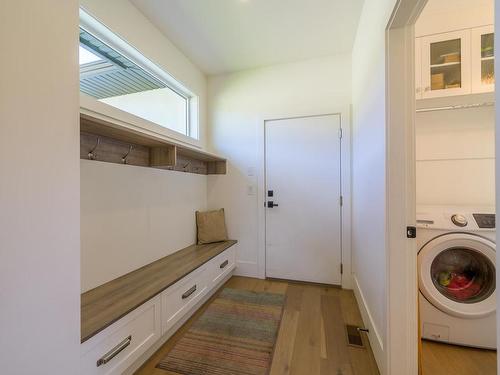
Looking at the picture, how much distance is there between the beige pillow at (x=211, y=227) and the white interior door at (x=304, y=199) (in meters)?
0.57

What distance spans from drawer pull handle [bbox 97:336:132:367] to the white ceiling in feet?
7.91

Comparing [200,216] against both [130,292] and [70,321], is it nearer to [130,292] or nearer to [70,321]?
[130,292]

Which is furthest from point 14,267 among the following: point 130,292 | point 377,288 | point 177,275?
point 377,288

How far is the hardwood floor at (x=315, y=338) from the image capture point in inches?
55.4

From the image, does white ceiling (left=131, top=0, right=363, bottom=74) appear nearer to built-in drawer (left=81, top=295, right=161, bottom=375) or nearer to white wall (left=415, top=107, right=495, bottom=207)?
white wall (left=415, top=107, right=495, bottom=207)

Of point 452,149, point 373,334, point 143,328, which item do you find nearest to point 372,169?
point 452,149

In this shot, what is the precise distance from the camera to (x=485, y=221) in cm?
150

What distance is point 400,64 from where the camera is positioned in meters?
1.22

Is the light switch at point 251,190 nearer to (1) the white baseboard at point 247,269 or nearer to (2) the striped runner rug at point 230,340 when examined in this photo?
(1) the white baseboard at point 247,269

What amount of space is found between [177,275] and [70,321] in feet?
2.77

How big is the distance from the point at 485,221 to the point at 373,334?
1.08m

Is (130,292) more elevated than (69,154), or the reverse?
(69,154)

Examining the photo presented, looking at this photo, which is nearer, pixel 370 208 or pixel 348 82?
pixel 370 208

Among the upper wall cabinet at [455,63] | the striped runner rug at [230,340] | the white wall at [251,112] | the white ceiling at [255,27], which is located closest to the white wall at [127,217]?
the white wall at [251,112]
